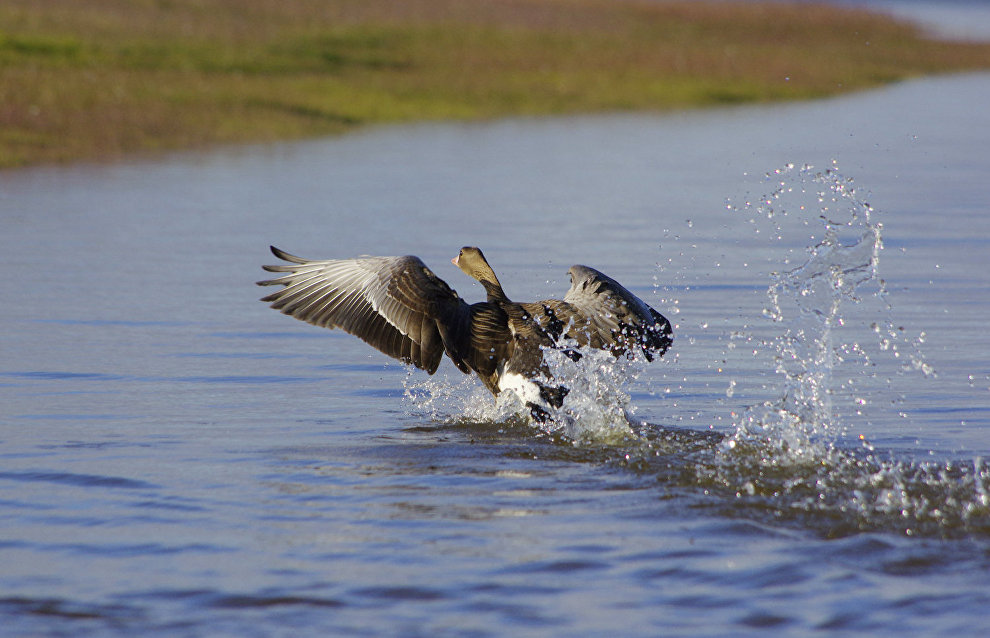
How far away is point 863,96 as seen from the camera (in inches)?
1211

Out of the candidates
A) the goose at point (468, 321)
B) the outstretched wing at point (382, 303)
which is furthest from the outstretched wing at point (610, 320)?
the outstretched wing at point (382, 303)

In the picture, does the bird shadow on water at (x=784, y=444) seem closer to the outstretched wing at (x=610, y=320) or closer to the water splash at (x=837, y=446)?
the water splash at (x=837, y=446)

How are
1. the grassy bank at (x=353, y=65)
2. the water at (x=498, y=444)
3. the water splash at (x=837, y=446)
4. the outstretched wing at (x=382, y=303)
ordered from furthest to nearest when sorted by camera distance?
the grassy bank at (x=353, y=65), the outstretched wing at (x=382, y=303), the water splash at (x=837, y=446), the water at (x=498, y=444)

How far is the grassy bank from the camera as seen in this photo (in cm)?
2206

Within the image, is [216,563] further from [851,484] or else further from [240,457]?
[851,484]

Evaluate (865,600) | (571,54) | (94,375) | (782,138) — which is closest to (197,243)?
(94,375)

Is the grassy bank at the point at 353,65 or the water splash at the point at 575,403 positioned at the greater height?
the grassy bank at the point at 353,65

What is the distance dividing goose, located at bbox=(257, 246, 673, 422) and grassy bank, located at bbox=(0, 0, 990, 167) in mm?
12401

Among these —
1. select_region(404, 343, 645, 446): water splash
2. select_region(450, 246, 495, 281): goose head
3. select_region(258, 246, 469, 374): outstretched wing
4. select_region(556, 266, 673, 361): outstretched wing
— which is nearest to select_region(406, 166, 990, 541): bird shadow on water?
select_region(404, 343, 645, 446): water splash

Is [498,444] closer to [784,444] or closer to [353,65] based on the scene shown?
[784,444]

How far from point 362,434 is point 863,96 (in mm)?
25896

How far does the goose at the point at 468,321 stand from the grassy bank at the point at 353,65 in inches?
488

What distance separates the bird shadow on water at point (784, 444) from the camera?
5711 millimetres

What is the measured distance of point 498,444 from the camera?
7.01 meters
